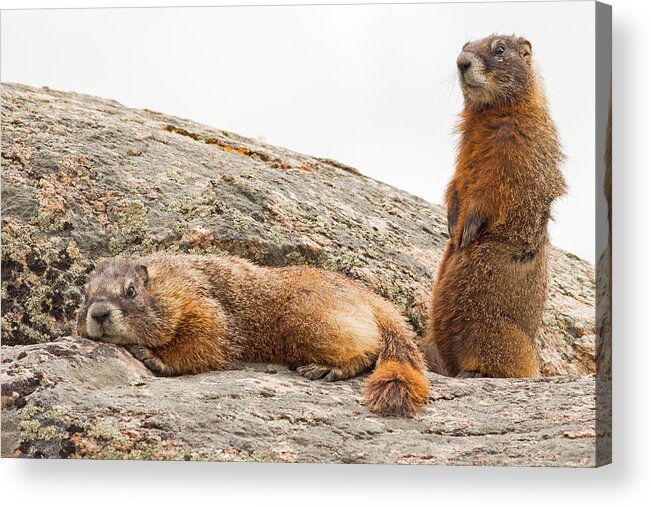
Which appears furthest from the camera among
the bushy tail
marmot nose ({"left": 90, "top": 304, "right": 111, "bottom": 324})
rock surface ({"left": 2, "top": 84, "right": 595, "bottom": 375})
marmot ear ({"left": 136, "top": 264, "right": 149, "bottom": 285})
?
rock surface ({"left": 2, "top": 84, "right": 595, "bottom": 375})

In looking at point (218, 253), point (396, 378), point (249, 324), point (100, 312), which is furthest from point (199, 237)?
point (396, 378)

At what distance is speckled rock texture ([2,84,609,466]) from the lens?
21.5 ft

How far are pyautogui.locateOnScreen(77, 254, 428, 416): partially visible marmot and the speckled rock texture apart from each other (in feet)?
0.37

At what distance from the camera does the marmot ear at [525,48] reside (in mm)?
6879

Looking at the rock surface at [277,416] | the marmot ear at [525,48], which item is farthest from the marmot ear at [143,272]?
the marmot ear at [525,48]

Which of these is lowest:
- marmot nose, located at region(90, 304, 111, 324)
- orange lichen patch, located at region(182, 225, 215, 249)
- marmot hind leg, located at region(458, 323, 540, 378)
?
marmot hind leg, located at region(458, 323, 540, 378)

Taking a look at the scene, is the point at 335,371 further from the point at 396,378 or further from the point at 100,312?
the point at 100,312

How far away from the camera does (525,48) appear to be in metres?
6.89

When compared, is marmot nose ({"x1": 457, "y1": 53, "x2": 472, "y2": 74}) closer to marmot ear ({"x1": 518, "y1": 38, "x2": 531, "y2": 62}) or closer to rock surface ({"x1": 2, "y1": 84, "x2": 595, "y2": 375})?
marmot ear ({"x1": 518, "y1": 38, "x2": 531, "y2": 62})

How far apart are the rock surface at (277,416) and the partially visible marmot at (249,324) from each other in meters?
0.10

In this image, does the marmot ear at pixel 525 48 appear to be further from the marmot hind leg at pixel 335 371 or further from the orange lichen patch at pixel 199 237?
the orange lichen patch at pixel 199 237

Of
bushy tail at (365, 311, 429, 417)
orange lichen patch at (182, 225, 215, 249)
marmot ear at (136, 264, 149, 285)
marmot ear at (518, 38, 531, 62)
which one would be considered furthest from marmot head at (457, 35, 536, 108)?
marmot ear at (136, 264, 149, 285)

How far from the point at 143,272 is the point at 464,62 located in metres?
2.32

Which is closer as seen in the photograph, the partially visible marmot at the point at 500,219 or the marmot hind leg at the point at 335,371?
the marmot hind leg at the point at 335,371
